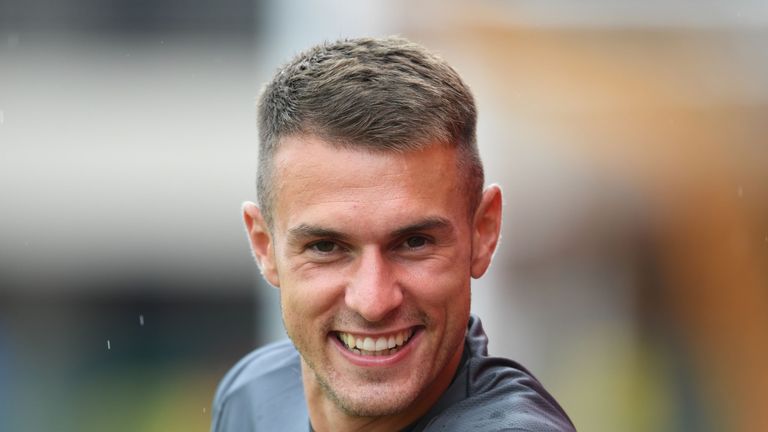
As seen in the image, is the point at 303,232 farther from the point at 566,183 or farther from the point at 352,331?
the point at 566,183

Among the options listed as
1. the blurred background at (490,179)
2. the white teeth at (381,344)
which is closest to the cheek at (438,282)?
A: the white teeth at (381,344)

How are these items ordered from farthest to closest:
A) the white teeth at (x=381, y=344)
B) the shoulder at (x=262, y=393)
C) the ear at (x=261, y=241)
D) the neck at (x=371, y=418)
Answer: the shoulder at (x=262, y=393) → the ear at (x=261, y=241) → the neck at (x=371, y=418) → the white teeth at (x=381, y=344)

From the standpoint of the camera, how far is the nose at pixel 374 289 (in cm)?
250

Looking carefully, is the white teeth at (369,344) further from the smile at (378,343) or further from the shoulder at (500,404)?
the shoulder at (500,404)

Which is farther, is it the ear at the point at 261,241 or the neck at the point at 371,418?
the ear at the point at 261,241

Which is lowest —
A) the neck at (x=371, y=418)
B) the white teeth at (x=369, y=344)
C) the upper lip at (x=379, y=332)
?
the neck at (x=371, y=418)

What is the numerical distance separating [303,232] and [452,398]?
0.55 meters

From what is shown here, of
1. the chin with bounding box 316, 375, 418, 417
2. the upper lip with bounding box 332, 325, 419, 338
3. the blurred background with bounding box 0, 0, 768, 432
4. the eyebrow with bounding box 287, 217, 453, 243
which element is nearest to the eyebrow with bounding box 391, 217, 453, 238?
the eyebrow with bounding box 287, 217, 453, 243

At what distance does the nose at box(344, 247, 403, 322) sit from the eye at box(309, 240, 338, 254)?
0.31ft

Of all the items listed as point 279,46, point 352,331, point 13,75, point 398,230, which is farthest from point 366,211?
point 13,75

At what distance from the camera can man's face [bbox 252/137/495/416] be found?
254cm

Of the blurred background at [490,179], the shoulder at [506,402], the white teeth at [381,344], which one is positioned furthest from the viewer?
the blurred background at [490,179]

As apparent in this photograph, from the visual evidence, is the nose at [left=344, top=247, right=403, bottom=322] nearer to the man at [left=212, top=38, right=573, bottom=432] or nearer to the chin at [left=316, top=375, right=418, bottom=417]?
the man at [left=212, top=38, right=573, bottom=432]

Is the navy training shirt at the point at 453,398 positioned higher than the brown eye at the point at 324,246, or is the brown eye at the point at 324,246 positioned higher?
the brown eye at the point at 324,246
